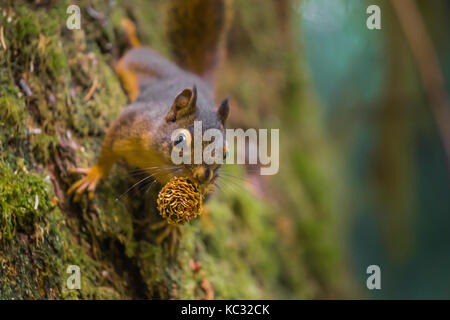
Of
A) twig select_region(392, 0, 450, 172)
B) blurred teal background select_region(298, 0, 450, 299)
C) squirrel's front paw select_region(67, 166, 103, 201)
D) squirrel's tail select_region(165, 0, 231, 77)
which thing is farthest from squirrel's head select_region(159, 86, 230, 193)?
blurred teal background select_region(298, 0, 450, 299)

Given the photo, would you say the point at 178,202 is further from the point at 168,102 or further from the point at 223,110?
the point at 168,102

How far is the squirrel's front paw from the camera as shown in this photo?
1485 mm

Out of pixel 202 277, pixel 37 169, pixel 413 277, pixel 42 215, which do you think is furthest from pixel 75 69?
pixel 413 277

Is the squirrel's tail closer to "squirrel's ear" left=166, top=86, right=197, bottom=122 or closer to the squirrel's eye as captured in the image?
"squirrel's ear" left=166, top=86, right=197, bottom=122

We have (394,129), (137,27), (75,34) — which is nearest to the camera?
(75,34)

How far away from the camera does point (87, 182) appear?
1.50 meters

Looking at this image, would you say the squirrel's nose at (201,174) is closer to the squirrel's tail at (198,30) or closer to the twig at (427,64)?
the squirrel's tail at (198,30)

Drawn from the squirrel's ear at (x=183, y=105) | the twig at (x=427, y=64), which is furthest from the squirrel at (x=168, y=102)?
the twig at (x=427, y=64)

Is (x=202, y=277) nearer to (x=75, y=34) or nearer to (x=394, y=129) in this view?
(x=75, y=34)

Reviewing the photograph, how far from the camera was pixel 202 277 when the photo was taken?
1.82 metres

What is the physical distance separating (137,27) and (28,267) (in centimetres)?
166

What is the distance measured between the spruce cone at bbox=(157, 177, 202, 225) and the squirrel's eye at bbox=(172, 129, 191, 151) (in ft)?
0.41

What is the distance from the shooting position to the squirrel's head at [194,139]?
3.88 feet

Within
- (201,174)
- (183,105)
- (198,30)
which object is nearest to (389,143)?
(198,30)
